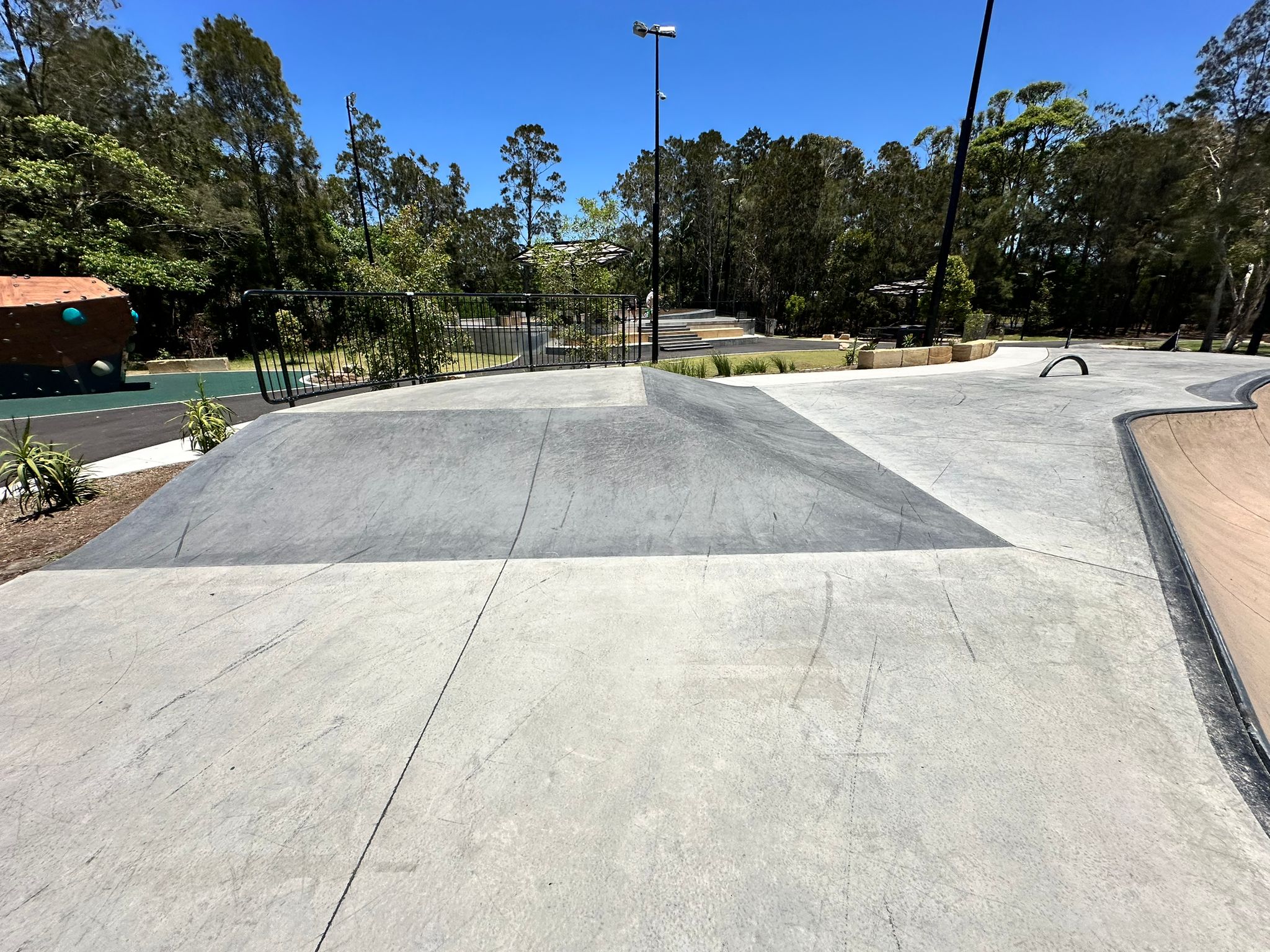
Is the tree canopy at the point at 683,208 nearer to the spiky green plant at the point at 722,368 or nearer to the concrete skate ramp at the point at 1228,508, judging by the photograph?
the spiky green plant at the point at 722,368

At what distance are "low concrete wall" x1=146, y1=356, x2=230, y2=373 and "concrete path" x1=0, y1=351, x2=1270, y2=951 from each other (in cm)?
Result: 1986

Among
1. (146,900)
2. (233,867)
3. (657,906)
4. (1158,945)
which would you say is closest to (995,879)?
(1158,945)

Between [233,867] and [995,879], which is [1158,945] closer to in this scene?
[995,879]

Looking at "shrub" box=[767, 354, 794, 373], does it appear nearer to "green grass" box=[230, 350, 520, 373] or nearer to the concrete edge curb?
"green grass" box=[230, 350, 520, 373]

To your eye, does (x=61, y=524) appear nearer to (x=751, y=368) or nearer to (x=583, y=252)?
(x=751, y=368)

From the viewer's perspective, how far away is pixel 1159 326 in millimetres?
40250

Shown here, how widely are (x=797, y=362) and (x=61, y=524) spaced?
17.7 m

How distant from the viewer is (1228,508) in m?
6.44

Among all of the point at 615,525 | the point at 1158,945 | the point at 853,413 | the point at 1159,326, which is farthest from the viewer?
→ the point at 1159,326

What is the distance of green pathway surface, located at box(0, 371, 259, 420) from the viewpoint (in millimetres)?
11625

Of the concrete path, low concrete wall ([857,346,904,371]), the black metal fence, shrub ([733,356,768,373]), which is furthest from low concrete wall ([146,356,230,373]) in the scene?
low concrete wall ([857,346,904,371])

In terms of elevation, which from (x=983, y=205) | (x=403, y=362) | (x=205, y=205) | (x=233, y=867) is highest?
(x=983, y=205)

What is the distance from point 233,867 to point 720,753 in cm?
196

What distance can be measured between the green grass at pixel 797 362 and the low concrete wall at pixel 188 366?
18.4 m
